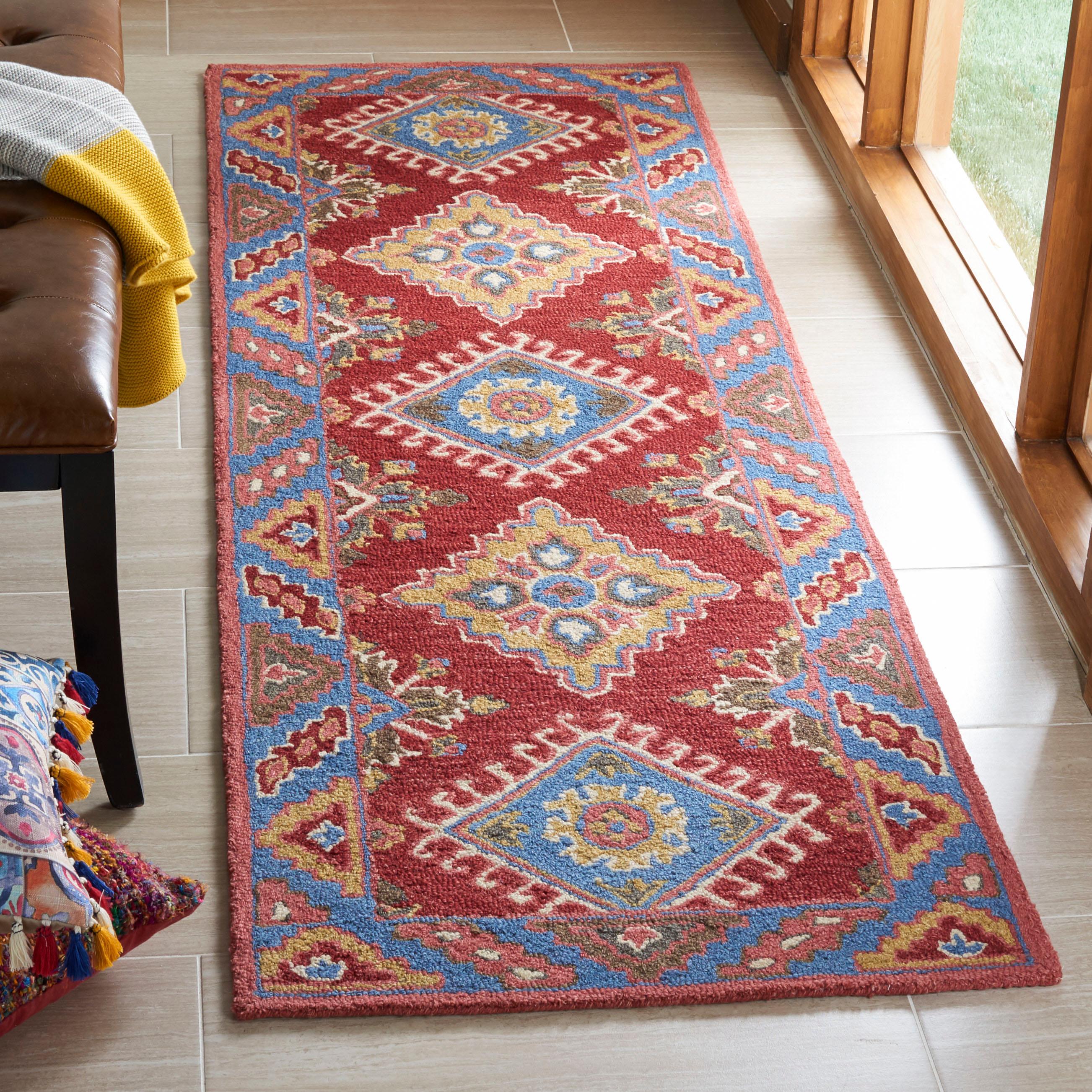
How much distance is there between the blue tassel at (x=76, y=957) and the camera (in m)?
1.34

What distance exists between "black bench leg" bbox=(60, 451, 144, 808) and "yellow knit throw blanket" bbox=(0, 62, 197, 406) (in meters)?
0.21

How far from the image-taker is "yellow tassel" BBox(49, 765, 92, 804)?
1379mm

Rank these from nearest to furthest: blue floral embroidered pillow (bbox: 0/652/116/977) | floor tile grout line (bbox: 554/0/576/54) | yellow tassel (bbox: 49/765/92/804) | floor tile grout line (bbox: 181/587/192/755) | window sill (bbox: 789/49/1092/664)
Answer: blue floral embroidered pillow (bbox: 0/652/116/977), yellow tassel (bbox: 49/765/92/804), floor tile grout line (bbox: 181/587/192/755), window sill (bbox: 789/49/1092/664), floor tile grout line (bbox: 554/0/576/54)

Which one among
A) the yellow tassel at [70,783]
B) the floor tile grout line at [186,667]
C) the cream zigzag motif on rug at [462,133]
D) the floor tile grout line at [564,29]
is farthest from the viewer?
the floor tile grout line at [564,29]

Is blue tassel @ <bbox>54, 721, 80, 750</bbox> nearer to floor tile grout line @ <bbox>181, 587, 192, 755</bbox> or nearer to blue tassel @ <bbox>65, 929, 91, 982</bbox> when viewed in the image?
blue tassel @ <bbox>65, 929, 91, 982</bbox>

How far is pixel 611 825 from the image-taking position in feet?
5.45

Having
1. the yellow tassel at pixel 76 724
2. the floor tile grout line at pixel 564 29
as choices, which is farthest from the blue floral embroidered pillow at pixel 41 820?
the floor tile grout line at pixel 564 29

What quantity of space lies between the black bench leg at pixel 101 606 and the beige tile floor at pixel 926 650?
7 centimetres

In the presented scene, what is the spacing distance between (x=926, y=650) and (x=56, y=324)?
114 cm

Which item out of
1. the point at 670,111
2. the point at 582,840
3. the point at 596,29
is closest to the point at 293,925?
the point at 582,840

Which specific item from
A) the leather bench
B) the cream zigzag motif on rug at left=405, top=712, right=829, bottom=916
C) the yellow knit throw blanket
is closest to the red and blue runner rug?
the cream zigzag motif on rug at left=405, top=712, right=829, bottom=916

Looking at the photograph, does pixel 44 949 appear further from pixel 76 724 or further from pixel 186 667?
pixel 186 667

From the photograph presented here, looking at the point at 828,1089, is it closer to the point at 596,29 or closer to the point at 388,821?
the point at 388,821

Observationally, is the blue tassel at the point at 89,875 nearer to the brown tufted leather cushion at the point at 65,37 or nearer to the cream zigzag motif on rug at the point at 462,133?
the brown tufted leather cushion at the point at 65,37
